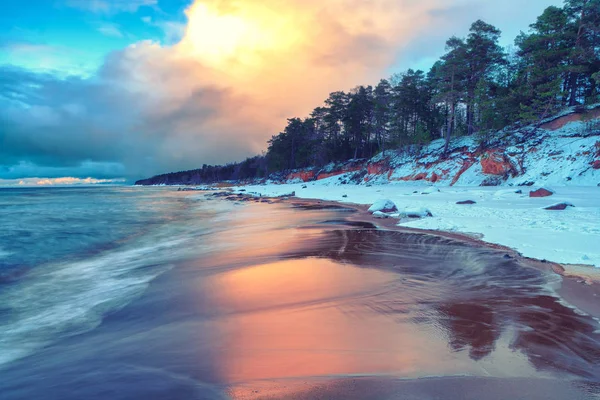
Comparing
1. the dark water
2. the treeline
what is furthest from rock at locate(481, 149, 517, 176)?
the dark water

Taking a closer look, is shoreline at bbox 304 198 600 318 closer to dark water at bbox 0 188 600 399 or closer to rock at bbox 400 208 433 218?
dark water at bbox 0 188 600 399

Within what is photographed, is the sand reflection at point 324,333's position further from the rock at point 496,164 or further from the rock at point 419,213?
the rock at point 496,164

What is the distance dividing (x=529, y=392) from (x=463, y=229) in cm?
728

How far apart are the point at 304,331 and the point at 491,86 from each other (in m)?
35.7

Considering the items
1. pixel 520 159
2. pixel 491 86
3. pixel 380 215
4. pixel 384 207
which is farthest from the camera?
pixel 491 86

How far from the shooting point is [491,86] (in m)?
31.0

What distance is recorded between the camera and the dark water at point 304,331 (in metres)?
2.55

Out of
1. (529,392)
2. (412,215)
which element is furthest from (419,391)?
(412,215)

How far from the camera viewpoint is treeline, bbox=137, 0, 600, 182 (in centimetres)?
2427

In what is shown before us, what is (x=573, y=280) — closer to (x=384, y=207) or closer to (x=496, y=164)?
(x=384, y=207)

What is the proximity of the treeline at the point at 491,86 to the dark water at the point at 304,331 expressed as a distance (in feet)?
74.1

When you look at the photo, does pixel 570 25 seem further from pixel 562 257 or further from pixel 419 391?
pixel 419 391

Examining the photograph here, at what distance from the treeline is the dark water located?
22.6 meters

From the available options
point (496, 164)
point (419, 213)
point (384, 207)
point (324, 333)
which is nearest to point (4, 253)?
point (324, 333)
